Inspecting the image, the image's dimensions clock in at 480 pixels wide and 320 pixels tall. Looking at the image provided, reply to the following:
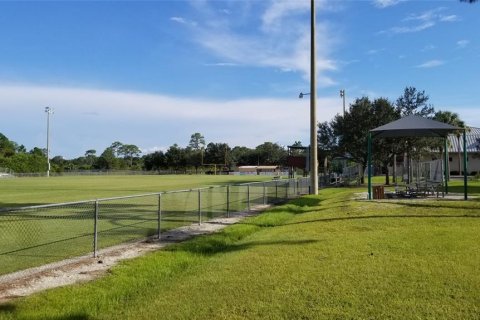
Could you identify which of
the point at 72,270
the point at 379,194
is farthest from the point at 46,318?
the point at 379,194

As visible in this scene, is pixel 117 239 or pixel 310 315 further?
pixel 117 239

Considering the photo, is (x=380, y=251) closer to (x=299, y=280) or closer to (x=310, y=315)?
(x=299, y=280)

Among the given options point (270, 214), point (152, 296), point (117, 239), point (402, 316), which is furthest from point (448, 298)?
point (270, 214)

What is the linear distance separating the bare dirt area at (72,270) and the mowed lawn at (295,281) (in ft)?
1.28

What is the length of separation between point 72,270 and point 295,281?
392 cm

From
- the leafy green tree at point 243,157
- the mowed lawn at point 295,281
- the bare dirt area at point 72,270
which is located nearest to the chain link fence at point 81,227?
the bare dirt area at point 72,270

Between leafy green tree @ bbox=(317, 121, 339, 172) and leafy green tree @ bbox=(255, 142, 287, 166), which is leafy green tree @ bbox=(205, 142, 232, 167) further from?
leafy green tree @ bbox=(317, 121, 339, 172)

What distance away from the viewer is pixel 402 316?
17.7 feet

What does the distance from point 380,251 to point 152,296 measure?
4.32 metres

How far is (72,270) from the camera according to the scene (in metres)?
8.46

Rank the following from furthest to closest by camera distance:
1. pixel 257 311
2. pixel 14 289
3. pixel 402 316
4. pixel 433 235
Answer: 1. pixel 433 235
2. pixel 14 289
3. pixel 257 311
4. pixel 402 316

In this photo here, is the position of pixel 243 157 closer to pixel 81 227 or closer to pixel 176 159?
pixel 176 159

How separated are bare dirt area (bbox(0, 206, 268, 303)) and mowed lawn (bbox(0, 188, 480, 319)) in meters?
0.39

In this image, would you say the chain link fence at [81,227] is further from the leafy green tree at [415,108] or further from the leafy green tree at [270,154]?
the leafy green tree at [270,154]
